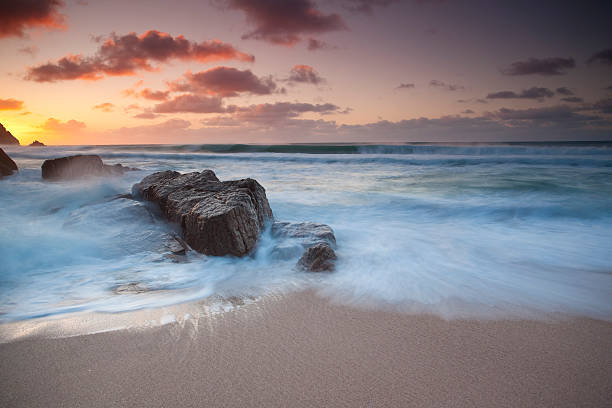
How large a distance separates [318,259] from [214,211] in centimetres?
121

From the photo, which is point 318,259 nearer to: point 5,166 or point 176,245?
point 176,245

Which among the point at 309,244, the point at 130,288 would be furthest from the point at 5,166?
the point at 309,244

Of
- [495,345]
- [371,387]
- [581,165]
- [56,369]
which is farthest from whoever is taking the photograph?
[581,165]

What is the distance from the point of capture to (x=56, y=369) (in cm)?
165

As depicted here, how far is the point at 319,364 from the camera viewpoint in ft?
5.57

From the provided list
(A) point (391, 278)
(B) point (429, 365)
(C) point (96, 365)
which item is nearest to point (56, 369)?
(C) point (96, 365)

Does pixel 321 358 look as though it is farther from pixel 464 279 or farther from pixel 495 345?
pixel 464 279

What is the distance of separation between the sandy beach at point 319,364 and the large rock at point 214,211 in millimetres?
1364

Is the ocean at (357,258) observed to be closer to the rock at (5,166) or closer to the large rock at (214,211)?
the large rock at (214,211)

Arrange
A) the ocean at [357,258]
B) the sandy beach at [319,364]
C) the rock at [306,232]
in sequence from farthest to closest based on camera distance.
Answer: the rock at [306,232] → the ocean at [357,258] → the sandy beach at [319,364]

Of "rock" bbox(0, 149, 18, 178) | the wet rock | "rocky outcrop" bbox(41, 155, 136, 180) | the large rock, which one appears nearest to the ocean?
the wet rock

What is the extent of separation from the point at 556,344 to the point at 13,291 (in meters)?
3.77

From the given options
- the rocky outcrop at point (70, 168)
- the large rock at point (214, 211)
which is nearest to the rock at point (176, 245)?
the large rock at point (214, 211)

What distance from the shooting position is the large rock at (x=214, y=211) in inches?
137
